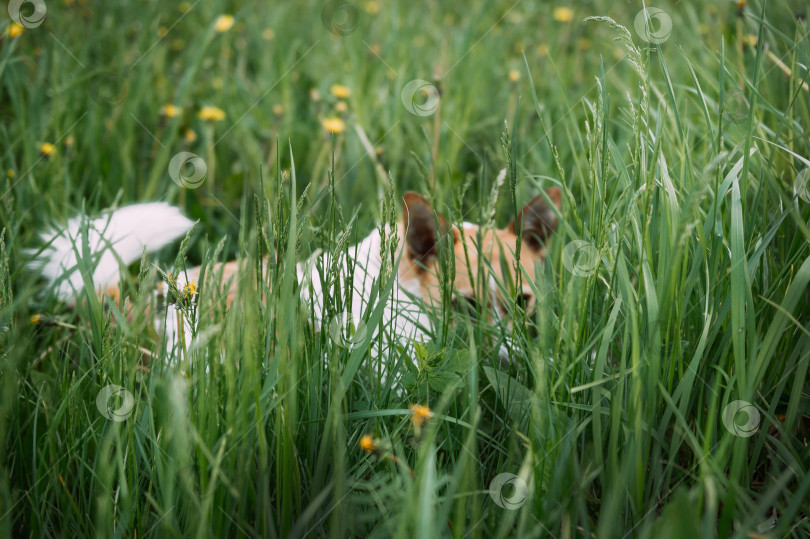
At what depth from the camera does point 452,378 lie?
107cm

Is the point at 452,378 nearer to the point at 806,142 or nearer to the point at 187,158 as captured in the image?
the point at 806,142

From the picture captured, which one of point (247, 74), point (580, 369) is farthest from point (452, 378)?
point (247, 74)

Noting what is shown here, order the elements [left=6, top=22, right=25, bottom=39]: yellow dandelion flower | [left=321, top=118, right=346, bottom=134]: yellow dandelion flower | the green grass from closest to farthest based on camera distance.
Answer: the green grass < [left=6, top=22, right=25, bottom=39]: yellow dandelion flower < [left=321, top=118, right=346, bottom=134]: yellow dandelion flower

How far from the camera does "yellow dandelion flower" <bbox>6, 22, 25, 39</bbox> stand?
210 cm

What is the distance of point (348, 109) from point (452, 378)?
186 centimetres

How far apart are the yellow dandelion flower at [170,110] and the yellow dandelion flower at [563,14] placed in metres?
2.18

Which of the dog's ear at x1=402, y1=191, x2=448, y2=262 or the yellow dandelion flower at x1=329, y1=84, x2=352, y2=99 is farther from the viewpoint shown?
the yellow dandelion flower at x1=329, y1=84, x2=352, y2=99

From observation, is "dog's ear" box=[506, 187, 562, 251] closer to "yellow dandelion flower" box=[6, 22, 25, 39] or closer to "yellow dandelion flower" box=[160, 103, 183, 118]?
"yellow dandelion flower" box=[160, 103, 183, 118]

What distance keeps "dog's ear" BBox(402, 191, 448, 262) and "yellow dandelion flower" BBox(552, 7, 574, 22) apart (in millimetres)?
2140

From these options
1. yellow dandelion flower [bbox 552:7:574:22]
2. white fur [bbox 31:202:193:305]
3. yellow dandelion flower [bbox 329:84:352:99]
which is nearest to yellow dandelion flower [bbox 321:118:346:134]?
yellow dandelion flower [bbox 329:84:352:99]

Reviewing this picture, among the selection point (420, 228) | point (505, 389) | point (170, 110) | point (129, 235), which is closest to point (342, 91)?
point (170, 110)

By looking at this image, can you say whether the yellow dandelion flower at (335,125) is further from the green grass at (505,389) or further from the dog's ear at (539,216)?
the green grass at (505,389)

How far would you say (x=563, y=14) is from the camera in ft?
11.7

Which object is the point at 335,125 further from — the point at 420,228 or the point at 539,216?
the point at 539,216
